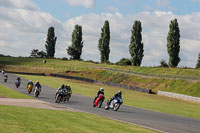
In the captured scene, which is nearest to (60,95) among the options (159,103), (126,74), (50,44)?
(159,103)

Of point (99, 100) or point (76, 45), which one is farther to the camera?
point (76, 45)

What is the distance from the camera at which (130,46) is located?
96062mm

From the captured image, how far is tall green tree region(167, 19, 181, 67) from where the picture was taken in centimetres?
8606

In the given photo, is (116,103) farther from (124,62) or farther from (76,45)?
(76,45)

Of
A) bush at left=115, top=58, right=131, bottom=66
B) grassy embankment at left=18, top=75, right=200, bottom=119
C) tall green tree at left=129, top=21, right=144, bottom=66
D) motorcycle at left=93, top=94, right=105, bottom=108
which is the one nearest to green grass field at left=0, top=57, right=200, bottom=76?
tall green tree at left=129, top=21, right=144, bottom=66

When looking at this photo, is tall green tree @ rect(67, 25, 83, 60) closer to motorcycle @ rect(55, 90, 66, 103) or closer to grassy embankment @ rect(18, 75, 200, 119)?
grassy embankment @ rect(18, 75, 200, 119)

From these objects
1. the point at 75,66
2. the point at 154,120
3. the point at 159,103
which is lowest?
the point at 154,120

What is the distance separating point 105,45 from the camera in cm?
10888

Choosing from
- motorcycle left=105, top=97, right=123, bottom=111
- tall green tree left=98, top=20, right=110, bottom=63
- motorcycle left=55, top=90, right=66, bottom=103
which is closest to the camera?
motorcycle left=105, top=97, right=123, bottom=111

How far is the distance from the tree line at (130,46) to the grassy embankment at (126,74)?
136 inches

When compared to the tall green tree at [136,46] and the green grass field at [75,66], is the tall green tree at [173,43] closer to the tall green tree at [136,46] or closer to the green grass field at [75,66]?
→ the green grass field at [75,66]

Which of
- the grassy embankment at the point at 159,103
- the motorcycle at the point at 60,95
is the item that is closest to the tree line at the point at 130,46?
the grassy embankment at the point at 159,103

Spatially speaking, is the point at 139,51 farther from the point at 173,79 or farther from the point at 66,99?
the point at 66,99

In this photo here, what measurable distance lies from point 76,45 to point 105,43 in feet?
74.6
